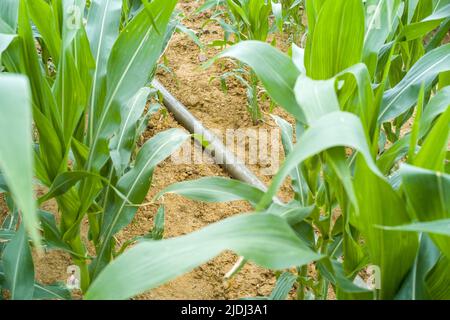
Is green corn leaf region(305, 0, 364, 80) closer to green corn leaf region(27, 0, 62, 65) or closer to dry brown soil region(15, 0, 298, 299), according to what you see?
dry brown soil region(15, 0, 298, 299)

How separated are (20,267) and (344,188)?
548 mm

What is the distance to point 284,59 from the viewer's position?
72cm

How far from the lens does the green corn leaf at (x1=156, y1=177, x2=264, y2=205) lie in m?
0.77

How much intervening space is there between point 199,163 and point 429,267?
3.97 feet

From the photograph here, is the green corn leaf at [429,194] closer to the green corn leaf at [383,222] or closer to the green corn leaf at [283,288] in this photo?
the green corn leaf at [383,222]

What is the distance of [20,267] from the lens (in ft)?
2.66

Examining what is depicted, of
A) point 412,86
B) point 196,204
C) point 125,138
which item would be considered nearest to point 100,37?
point 125,138

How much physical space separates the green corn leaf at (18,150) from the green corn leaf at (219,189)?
38 centimetres

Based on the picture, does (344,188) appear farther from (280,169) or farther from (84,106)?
(84,106)

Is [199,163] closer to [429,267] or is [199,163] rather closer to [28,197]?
[429,267]

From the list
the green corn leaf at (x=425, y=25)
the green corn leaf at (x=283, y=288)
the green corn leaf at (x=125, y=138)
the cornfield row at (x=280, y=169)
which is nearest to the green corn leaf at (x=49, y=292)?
the cornfield row at (x=280, y=169)

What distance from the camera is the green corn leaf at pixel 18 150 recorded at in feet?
1.09

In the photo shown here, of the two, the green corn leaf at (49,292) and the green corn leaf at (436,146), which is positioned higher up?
the green corn leaf at (436,146)

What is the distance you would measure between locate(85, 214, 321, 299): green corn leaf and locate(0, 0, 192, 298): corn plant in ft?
1.11
